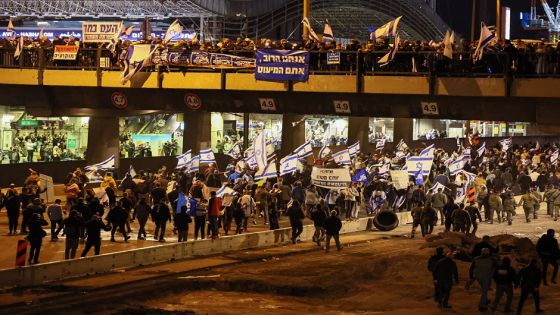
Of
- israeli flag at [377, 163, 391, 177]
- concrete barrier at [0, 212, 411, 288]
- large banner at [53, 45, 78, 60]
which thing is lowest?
concrete barrier at [0, 212, 411, 288]

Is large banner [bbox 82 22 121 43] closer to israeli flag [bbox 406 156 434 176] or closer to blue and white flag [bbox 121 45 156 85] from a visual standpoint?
blue and white flag [bbox 121 45 156 85]

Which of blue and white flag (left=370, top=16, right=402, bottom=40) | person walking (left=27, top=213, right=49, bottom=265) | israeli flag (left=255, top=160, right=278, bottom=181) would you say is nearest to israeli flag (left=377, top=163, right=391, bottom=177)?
blue and white flag (left=370, top=16, right=402, bottom=40)

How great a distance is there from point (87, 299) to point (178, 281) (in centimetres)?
280

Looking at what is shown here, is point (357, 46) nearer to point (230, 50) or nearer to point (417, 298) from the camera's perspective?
point (230, 50)

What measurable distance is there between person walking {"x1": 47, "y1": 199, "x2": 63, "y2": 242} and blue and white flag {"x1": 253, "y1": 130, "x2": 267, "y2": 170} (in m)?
7.71

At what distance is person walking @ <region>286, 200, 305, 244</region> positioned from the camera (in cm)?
2748

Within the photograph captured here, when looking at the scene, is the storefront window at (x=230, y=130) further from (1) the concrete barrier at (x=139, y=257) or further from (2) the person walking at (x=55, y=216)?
(2) the person walking at (x=55, y=216)

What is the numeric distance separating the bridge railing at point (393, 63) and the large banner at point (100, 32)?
1106 millimetres

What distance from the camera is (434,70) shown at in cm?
3098

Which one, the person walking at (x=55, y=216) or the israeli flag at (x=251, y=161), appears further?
the israeli flag at (x=251, y=161)

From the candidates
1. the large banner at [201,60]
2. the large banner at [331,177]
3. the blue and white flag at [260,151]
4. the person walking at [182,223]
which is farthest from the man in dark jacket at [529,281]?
the large banner at [201,60]

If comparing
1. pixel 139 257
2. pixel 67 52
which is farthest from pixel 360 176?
pixel 139 257

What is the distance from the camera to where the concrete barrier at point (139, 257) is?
68.3 feet

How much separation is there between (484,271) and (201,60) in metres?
17.6
